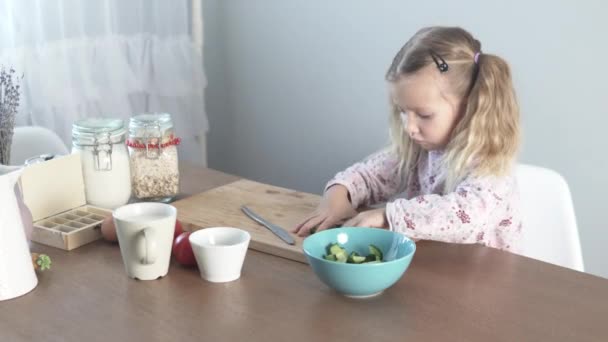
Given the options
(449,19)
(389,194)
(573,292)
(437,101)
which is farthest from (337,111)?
(573,292)

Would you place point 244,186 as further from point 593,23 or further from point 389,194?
point 593,23

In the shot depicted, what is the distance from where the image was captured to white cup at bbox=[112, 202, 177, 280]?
1.09 m

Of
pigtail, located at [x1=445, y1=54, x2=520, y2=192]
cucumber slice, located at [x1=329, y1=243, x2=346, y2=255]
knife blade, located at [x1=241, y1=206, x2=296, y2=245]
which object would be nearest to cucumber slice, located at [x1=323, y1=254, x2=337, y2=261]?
cucumber slice, located at [x1=329, y1=243, x2=346, y2=255]

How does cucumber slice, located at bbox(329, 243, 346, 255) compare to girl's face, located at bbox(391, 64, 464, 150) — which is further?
girl's face, located at bbox(391, 64, 464, 150)

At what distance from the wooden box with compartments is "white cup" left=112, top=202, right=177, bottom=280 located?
5.9 inches

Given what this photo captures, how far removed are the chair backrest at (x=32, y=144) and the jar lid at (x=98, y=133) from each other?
0.49 m

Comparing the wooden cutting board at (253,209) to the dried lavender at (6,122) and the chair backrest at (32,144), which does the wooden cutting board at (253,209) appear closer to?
the dried lavender at (6,122)

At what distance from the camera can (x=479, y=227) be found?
1.31 m

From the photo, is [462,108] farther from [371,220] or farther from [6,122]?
[6,122]

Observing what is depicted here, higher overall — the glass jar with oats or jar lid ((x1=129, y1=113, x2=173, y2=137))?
jar lid ((x1=129, y1=113, x2=173, y2=137))

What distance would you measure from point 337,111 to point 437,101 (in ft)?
3.84

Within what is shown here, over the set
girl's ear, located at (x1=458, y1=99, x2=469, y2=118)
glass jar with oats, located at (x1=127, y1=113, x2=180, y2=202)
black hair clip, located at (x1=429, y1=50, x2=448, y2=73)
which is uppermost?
black hair clip, located at (x1=429, y1=50, x2=448, y2=73)

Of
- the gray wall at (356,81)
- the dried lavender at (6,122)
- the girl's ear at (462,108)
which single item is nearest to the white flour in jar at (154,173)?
the dried lavender at (6,122)

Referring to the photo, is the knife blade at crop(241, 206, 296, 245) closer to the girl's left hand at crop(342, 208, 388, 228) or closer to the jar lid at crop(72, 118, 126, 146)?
the girl's left hand at crop(342, 208, 388, 228)
